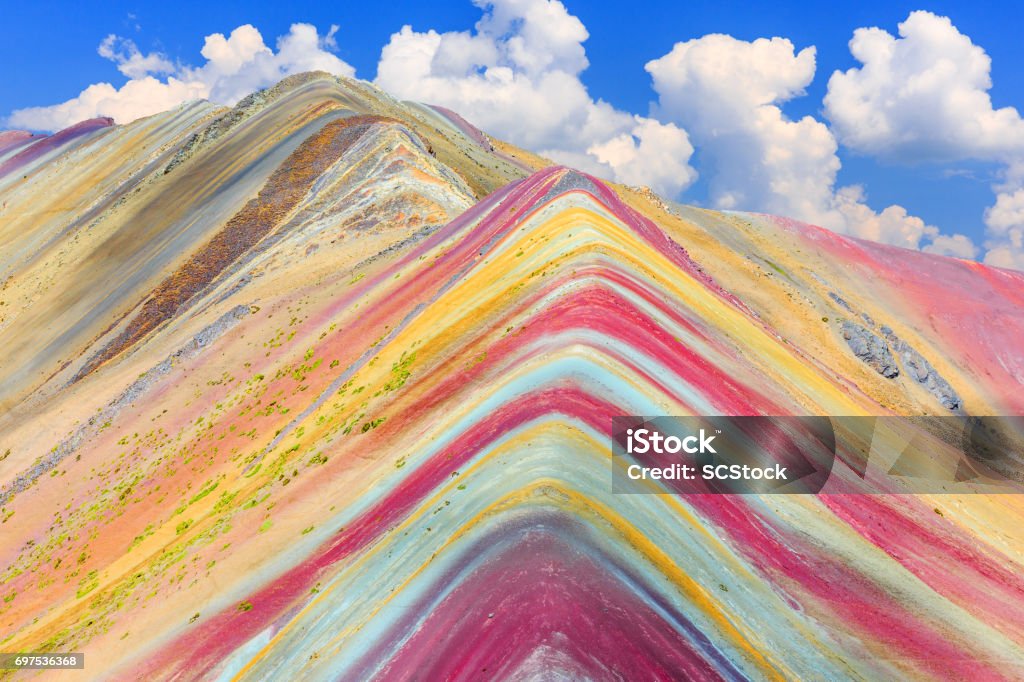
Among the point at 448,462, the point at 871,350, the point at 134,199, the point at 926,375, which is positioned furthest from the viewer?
the point at 134,199

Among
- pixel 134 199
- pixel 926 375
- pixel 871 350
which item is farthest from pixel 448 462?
pixel 134 199

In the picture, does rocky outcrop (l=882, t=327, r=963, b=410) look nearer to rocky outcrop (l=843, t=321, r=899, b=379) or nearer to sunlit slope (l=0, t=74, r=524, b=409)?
rocky outcrop (l=843, t=321, r=899, b=379)

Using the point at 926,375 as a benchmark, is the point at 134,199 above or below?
above

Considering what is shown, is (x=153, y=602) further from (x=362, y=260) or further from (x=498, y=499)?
(x=362, y=260)

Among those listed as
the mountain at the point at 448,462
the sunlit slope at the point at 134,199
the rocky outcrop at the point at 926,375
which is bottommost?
the mountain at the point at 448,462

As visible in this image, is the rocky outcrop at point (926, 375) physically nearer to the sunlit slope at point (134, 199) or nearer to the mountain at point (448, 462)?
the mountain at point (448, 462)

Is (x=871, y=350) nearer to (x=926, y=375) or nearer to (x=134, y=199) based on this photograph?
(x=926, y=375)

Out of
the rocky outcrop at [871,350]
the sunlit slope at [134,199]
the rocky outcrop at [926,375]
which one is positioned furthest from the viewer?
the sunlit slope at [134,199]

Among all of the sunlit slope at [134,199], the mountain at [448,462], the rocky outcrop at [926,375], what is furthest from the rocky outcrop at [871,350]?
the sunlit slope at [134,199]

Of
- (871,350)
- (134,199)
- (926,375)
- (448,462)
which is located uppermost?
(134,199)
